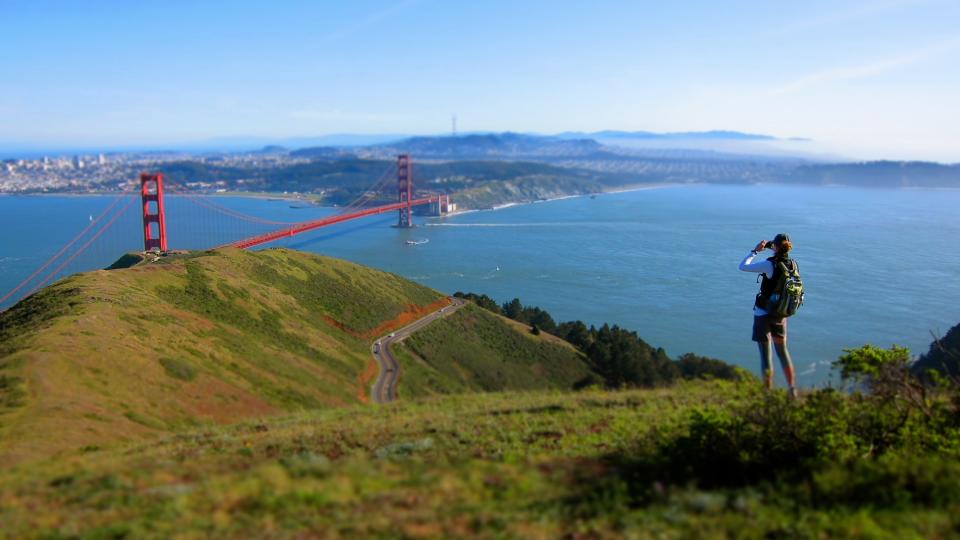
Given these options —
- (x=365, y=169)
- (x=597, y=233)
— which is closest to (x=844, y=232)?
(x=597, y=233)

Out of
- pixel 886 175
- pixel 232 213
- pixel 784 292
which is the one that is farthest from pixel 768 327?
pixel 886 175

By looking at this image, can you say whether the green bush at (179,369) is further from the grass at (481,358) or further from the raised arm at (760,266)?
the raised arm at (760,266)

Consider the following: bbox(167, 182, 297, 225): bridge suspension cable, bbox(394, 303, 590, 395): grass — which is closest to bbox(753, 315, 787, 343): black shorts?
bbox(394, 303, 590, 395): grass

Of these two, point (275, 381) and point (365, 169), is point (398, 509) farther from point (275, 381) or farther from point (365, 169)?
point (365, 169)

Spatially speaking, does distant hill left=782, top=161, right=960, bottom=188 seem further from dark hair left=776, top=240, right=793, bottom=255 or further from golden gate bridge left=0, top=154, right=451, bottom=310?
dark hair left=776, top=240, right=793, bottom=255

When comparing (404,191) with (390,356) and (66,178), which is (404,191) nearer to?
(390,356)

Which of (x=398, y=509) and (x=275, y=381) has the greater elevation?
(x=398, y=509)

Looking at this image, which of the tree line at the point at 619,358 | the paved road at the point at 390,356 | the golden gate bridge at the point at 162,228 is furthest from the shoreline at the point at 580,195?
the paved road at the point at 390,356
